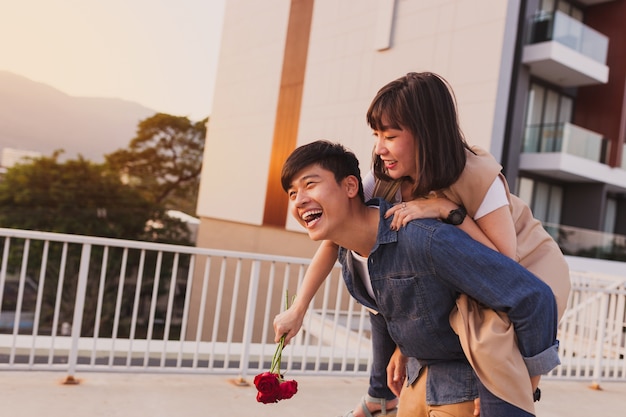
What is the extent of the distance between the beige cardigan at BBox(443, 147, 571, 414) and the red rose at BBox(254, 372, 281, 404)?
536mm

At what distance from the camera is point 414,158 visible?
4.16ft

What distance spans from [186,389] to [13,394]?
3.64ft

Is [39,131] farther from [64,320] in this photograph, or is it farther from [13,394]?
[13,394]

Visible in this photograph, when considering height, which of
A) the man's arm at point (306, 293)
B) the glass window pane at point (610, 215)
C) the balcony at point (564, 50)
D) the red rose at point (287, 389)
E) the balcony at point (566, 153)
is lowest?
the red rose at point (287, 389)

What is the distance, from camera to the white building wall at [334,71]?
13461 mm

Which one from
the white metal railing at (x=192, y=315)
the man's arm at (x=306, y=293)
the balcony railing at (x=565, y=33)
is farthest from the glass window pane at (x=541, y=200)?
the man's arm at (x=306, y=293)

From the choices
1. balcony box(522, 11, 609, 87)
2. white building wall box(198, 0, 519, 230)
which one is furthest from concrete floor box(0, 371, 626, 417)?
balcony box(522, 11, 609, 87)

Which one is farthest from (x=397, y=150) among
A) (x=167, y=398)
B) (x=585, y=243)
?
(x=585, y=243)

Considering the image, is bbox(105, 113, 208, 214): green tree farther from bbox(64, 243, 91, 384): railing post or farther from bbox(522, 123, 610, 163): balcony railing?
bbox(64, 243, 91, 384): railing post

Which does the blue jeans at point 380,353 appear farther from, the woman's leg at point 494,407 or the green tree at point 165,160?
the green tree at point 165,160

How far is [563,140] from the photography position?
13.9m

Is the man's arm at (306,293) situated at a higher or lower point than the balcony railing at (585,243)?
lower

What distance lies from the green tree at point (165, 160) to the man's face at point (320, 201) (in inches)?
1059

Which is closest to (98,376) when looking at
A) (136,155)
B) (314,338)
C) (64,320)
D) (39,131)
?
(314,338)
